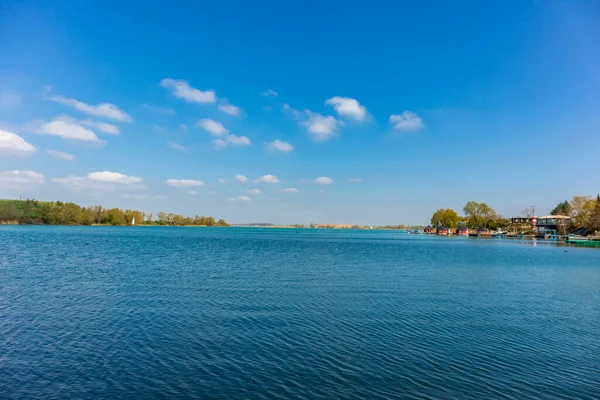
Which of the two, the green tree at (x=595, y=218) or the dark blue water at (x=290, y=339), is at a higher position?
the green tree at (x=595, y=218)

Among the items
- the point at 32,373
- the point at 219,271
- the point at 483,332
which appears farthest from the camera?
the point at 219,271

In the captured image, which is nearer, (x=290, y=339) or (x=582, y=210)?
(x=290, y=339)

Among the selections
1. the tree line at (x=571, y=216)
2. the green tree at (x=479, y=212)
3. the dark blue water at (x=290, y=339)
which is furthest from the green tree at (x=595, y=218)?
the dark blue water at (x=290, y=339)

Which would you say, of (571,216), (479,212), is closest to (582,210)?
(571,216)

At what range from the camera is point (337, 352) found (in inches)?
508

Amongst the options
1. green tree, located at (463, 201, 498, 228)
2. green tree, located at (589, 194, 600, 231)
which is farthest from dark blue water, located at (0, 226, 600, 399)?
green tree, located at (463, 201, 498, 228)

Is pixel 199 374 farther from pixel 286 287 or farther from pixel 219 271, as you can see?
pixel 219 271

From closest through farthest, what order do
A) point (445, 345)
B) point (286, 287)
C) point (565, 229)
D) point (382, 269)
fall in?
point (445, 345), point (286, 287), point (382, 269), point (565, 229)

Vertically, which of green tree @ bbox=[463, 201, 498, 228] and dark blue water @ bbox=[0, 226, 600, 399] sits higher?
green tree @ bbox=[463, 201, 498, 228]

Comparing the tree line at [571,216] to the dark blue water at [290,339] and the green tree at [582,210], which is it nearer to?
the green tree at [582,210]

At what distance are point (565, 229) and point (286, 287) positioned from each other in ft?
491

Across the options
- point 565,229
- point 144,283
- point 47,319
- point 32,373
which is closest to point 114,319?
point 47,319

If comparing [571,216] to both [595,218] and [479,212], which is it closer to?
[595,218]

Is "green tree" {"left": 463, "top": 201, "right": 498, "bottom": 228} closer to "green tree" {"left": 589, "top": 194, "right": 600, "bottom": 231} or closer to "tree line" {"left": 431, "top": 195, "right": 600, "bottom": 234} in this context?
"tree line" {"left": 431, "top": 195, "right": 600, "bottom": 234}
